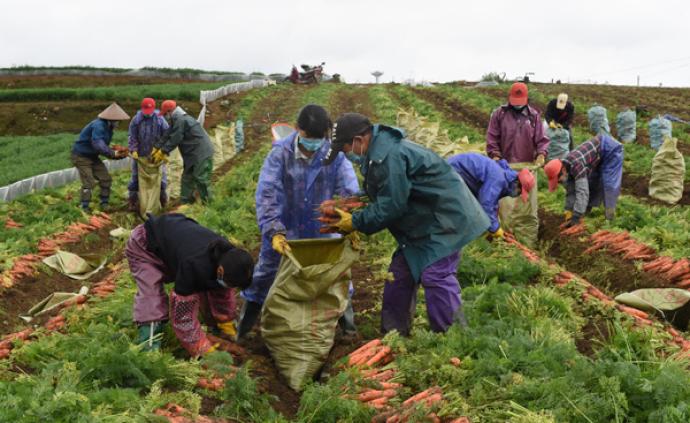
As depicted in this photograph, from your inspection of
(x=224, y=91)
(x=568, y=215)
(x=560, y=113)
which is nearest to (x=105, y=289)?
(x=568, y=215)

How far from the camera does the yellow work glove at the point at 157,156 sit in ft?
32.9

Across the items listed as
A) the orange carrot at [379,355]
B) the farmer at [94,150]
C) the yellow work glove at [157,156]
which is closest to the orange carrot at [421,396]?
the orange carrot at [379,355]

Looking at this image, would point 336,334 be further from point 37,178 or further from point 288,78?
point 288,78

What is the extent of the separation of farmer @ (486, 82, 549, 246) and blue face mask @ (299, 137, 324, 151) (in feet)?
13.1

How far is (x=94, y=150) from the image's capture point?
10.6 metres

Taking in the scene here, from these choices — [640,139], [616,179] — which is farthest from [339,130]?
[640,139]

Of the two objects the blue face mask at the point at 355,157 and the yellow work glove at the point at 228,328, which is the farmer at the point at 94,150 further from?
the blue face mask at the point at 355,157

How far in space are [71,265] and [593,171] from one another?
6.90 metres

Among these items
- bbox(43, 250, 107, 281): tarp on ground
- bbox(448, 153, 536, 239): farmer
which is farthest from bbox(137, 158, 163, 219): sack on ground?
bbox(448, 153, 536, 239): farmer

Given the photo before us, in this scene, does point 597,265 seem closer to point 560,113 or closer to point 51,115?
point 560,113

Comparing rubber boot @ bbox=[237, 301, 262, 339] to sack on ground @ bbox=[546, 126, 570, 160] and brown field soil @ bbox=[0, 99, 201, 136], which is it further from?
brown field soil @ bbox=[0, 99, 201, 136]

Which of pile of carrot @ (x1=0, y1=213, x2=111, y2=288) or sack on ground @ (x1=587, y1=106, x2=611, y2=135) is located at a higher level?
sack on ground @ (x1=587, y1=106, x2=611, y2=135)

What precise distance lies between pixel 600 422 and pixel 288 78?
37.4m

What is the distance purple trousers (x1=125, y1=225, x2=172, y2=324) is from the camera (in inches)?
180
